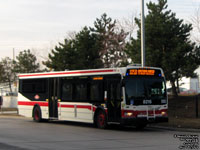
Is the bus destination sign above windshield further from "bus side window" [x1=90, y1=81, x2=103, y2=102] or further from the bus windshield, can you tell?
"bus side window" [x1=90, y1=81, x2=103, y2=102]

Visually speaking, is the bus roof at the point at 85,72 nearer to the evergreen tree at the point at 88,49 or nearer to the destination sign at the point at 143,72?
the destination sign at the point at 143,72

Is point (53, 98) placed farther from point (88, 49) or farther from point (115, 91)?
point (88, 49)

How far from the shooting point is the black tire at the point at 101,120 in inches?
790

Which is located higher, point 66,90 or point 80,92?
point 66,90

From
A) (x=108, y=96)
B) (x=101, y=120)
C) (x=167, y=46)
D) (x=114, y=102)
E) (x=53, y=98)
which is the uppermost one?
(x=167, y=46)

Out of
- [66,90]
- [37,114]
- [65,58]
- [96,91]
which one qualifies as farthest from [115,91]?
[65,58]

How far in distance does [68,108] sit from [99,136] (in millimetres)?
5927

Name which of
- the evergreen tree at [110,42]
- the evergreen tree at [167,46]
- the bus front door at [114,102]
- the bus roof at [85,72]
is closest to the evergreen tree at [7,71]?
the evergreen tree at [110,42]

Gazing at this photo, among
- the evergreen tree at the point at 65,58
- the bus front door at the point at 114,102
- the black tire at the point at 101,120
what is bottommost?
the black tire at the point at 101,120

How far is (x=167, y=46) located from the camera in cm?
3294

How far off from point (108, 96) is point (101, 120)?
1.29 m

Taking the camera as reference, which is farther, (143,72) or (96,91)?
(96,91)

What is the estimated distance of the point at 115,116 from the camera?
63.7 feet

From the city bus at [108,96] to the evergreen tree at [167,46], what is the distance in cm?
1007
